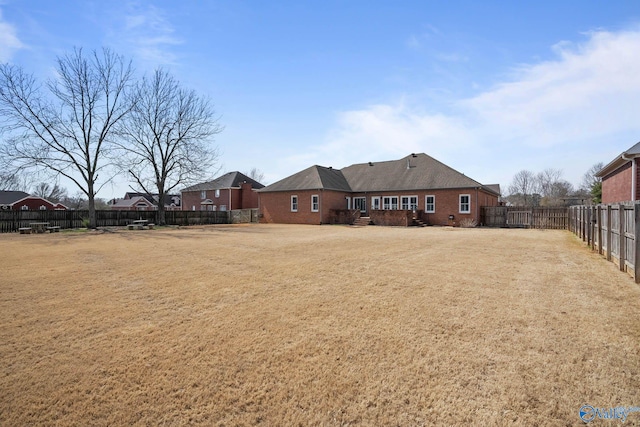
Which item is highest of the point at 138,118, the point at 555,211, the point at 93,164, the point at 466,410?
the point at 138,118

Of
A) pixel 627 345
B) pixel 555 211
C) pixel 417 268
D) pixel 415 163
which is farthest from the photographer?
pixel 415 163

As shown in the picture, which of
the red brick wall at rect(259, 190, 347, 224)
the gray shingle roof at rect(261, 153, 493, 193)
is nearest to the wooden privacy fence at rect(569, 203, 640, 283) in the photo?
the gray shingle roof at rect(261, 153, 493, 193)

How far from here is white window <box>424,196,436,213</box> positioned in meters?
28.4

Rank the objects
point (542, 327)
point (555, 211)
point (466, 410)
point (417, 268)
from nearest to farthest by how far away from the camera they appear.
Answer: point (466, 410), point (542, 327), point (417, 268), point (555, 211)

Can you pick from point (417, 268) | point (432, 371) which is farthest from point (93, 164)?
point (432, 371)

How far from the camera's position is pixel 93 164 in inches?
1054

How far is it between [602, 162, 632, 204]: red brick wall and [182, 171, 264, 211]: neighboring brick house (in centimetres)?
3626

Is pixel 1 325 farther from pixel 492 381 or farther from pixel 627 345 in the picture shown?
pixel 627 345

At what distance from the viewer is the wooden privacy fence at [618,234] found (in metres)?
6.86

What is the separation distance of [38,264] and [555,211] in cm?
2897

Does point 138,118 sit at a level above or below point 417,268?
above

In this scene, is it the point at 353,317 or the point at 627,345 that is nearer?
the point at 627,345

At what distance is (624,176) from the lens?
18.5 metres

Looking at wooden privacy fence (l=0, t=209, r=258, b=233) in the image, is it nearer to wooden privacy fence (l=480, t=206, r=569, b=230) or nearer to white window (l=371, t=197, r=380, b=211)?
white window (l=371, t=197, r=380, b=211)
